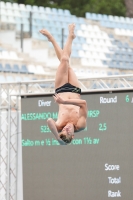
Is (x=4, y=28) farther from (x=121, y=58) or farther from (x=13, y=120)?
(x=13, y=120)

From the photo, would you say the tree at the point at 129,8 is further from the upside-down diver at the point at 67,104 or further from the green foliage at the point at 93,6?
the upside-down diver at the point at 67,104

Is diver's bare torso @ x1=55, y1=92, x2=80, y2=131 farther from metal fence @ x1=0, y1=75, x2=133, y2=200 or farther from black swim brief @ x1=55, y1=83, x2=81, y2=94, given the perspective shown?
metal fence @ x1=0, y1=75, x2=133, y2=200

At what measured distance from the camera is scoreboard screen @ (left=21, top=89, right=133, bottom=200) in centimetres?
1088

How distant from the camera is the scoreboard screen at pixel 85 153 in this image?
10875mm

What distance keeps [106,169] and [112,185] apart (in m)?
0.30

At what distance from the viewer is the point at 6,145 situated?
39.5 feet

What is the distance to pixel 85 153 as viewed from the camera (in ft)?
36.8

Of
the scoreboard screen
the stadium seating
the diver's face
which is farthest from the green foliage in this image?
the diver's face

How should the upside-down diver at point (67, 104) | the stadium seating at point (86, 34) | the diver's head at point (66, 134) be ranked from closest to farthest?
the diver's head at point (66, 134)
the upside-down diver at point (67, 104)
the stadium seating at point (86, 34)

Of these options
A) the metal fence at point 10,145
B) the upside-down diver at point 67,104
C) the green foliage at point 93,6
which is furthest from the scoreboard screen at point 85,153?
the green foliage at point 93,6

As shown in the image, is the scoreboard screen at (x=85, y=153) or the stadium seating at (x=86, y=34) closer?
the scoreboard screen at (x=85, y=153)

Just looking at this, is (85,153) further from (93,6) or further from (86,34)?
(93,6)

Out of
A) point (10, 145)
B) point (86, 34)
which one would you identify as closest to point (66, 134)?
point (10, 145)

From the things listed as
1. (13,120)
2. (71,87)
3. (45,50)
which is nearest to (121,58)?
(45,50)
